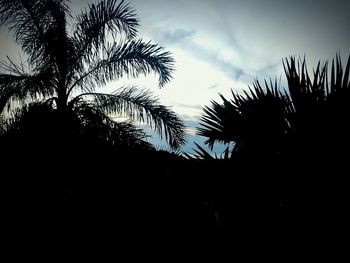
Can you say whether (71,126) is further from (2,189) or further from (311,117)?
(311,117)

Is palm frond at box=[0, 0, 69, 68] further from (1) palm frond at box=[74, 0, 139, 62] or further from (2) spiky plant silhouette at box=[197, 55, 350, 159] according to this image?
(2) spiky plant silhouette at box=[197, 55, 350, 159]

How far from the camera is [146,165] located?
428 cm

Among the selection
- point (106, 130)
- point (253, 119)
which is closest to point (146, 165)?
point (106, 130)

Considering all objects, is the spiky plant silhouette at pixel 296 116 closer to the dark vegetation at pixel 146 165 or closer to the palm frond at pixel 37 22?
the dark vegetation at pixel 146 165

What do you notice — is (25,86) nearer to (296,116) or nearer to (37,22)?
(37,22)

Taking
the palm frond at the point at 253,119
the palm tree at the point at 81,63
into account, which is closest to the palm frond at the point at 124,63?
the palm tree at the point at 81,63

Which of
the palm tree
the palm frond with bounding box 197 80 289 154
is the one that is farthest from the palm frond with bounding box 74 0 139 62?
the palm frond with bounding box 197 80 289 154

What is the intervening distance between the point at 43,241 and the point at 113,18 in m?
4.77

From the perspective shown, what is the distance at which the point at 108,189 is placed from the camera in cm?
419

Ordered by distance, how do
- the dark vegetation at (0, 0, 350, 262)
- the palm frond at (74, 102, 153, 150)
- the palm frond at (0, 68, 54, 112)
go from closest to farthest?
the dark vegetation at (0, 0, 350, 262) < the palm frond at (74, 102, 153, 150) < the palm frond at (0, 68, 54, 112)

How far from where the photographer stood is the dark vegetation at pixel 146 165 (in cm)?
143

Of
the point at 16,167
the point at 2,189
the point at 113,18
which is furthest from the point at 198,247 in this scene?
the point at 113,18

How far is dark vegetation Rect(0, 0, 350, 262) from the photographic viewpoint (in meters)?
1.43

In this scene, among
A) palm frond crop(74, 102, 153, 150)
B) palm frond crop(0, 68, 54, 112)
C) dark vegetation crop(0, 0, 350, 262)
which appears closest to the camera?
dark vegetation crop(0, 0, 350, 262)
